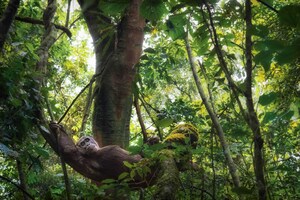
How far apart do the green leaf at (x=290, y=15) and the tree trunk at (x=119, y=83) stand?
55.8 inches

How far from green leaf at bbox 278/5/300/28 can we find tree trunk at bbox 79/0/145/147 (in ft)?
4.65

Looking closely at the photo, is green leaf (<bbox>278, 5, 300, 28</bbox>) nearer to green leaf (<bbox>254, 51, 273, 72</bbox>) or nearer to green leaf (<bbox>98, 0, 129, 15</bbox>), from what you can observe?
green leaf (<bbox>254, 51, 273, 72</bbox>)

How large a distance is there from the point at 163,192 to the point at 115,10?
1.92 feet

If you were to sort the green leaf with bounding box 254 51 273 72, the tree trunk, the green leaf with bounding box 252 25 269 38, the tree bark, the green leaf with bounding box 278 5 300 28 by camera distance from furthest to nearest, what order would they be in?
the tree trunk, the tree bark, the green leaf with bounding box 252 25 269 38, the green leaf with bounding box 254 51 273 72, the green leaf with bounding box 278 5 300 28

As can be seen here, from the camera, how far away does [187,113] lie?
2912 mm

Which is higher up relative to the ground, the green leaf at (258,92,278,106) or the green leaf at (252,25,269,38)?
the green leaf at (252,25,269,38)

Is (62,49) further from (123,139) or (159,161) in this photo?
(159,161)

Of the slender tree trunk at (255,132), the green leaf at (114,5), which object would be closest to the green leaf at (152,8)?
the green leaf at (114,5)

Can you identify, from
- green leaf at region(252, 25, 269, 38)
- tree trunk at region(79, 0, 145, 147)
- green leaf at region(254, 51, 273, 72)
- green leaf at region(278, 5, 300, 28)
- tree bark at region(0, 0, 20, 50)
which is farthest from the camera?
tree trunk at region(79, 0, 145, 147)

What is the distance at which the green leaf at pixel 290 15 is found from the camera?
67 centimetres

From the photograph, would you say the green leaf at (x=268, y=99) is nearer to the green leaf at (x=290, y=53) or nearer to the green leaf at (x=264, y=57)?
the green leaf at (x=264, y=57)

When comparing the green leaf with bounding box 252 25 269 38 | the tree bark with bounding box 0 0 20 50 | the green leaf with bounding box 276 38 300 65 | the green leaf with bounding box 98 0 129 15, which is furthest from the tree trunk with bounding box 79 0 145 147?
the green leaf with bounding box 276 38 300 65

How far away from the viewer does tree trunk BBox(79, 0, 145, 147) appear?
198 cm

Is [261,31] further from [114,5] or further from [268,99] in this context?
[114,5]
